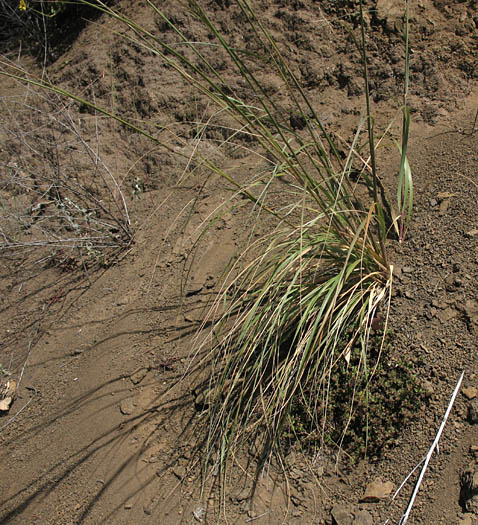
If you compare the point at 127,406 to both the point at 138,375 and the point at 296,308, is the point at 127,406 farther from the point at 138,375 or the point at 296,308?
the point at 296,308

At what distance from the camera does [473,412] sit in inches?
72.6

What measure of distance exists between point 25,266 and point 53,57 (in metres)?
1.86

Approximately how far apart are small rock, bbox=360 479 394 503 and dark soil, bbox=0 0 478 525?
0.06ft

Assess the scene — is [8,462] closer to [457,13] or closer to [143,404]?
[143,404]

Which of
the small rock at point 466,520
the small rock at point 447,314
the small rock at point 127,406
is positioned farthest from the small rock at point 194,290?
the small rock at point 466,520

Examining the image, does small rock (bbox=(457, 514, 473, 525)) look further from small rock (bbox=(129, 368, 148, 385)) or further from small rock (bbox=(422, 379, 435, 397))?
small rock (bbox=(129, 368, 148, 385))

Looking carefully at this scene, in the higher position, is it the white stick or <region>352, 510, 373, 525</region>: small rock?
the white stick

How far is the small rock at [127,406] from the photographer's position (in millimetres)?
2389

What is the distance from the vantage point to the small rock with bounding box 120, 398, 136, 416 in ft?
7.84

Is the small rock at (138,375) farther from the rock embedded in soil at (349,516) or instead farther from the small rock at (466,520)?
the small rock at (466,520)

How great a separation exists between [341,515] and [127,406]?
1042mm

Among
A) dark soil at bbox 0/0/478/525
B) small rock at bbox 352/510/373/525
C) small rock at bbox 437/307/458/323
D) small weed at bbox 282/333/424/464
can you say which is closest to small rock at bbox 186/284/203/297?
dark soil at bbox 0/0/478/525

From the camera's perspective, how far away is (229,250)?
112 inches

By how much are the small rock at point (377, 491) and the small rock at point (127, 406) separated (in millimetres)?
1061
